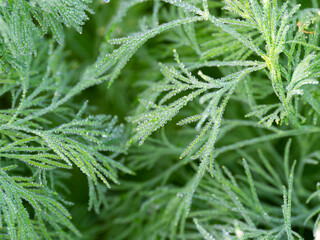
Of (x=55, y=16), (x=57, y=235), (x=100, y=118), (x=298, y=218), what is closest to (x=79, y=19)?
(x=55, y=16)

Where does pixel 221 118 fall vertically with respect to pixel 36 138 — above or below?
below

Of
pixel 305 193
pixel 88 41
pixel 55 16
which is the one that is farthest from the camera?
pixel 88 41

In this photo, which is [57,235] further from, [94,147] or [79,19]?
[79,19]

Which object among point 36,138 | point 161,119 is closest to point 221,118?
point 161,119

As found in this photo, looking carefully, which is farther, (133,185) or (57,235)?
(133,185)

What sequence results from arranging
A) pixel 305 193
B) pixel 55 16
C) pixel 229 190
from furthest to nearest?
1. pixel 305 193
2. pixel 229 190
3. pixel 55 16

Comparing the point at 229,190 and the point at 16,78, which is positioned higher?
the point at 16,78

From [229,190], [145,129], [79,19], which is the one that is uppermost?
[79,19]

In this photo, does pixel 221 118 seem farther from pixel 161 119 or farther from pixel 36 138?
pixel 36 138
